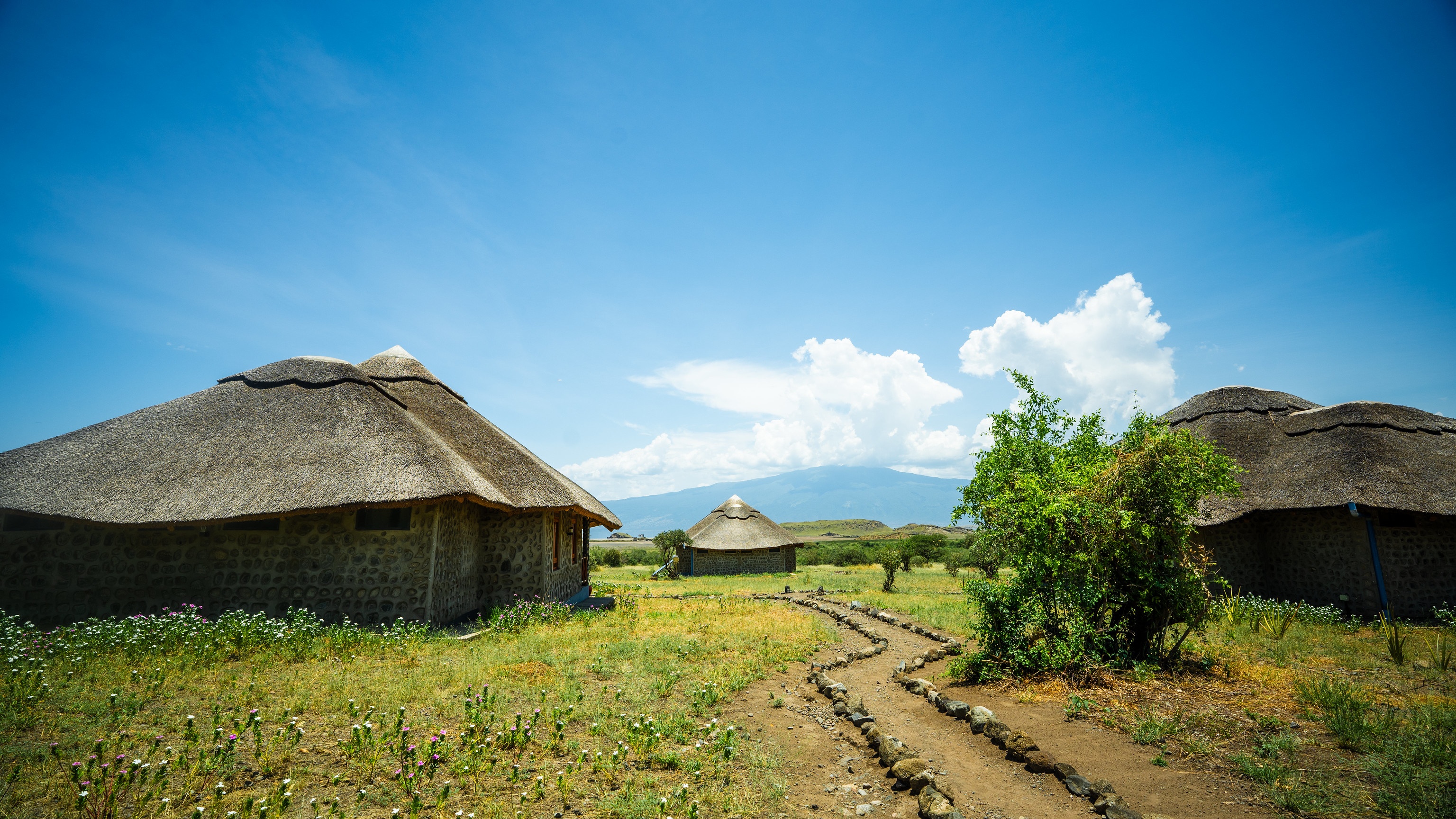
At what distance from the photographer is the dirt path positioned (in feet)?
15.1

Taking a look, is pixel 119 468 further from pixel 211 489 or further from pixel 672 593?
pixel 672 593

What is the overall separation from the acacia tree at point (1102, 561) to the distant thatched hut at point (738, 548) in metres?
22.7

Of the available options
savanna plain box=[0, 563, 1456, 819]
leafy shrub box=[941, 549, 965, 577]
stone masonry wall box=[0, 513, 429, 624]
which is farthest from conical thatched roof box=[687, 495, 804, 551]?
savanna plain box=[0, 563, 1456, 819]

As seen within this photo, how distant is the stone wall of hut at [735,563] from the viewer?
104 feet

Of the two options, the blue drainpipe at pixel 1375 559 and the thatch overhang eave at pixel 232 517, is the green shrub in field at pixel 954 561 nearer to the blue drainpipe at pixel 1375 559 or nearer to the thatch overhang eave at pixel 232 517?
the blue drainpipe at pixel 1375 559

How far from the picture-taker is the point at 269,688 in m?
6.73

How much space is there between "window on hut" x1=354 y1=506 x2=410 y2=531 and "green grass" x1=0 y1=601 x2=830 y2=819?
2.30m

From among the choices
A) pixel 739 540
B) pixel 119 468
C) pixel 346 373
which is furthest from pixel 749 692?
pixel 739 540

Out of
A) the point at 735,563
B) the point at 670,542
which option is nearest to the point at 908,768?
the point at 735,563

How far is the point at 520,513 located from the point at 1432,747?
14.6 metres

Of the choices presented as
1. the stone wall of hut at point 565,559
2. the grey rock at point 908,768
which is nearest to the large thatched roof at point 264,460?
the stone wall of hut at point 565,559

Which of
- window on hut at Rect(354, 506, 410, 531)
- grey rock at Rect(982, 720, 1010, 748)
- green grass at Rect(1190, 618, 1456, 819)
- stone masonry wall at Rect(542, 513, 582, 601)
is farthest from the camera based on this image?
stone masonry wall at Rect(542, 513, 582, 601)

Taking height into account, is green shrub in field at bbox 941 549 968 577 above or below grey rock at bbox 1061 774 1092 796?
below

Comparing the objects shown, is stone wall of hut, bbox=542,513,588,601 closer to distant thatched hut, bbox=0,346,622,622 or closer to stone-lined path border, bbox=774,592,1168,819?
distant thatched hut, bbox=0,346,622,622
